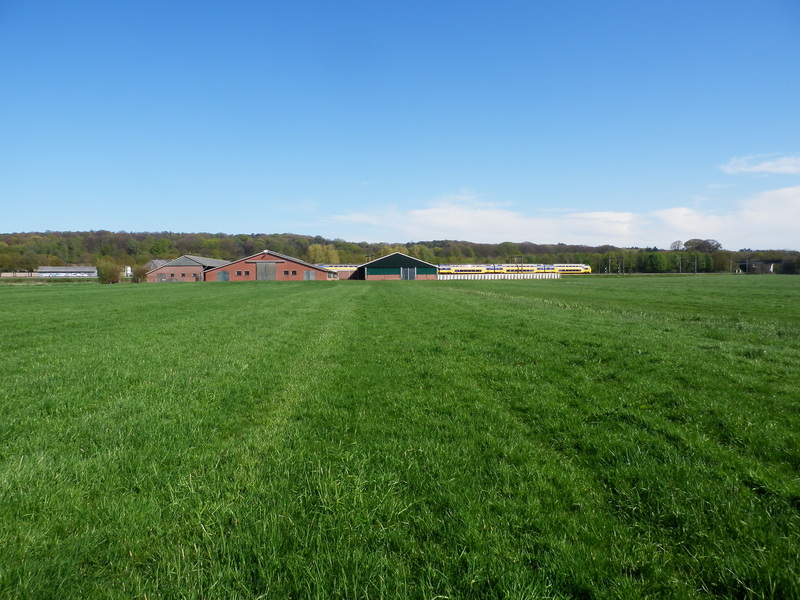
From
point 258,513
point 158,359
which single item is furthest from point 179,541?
point 158,359

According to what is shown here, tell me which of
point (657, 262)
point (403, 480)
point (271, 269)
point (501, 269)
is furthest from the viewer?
point (657, 262)

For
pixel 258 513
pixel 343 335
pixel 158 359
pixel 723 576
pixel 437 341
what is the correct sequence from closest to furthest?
pixel 723 576, pixel 258 513, pixel 158 359, pixel 437 341, pixel 343 335

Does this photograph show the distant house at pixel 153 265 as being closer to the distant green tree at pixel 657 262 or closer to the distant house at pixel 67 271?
the distant house at pixel 67 271

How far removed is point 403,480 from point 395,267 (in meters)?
96.1

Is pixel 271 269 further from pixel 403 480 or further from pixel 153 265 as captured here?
pixel 403 480

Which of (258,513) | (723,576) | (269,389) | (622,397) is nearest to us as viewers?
(723,576)

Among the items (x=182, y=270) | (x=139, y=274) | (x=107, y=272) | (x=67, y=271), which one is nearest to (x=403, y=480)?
(x=107, y=272)

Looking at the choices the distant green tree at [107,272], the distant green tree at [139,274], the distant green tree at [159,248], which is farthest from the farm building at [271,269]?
the distant green tree at [159,248]

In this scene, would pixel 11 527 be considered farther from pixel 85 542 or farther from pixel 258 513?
pixel 258 513

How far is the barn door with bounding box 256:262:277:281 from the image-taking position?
91.4m

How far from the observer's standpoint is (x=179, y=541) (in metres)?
3.06

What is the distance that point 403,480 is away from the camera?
3.99m

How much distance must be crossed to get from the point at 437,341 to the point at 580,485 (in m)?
8.26

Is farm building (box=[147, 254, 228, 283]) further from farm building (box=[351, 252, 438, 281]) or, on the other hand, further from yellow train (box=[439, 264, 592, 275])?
yellow train (box=[439, 264, 592, 275])
